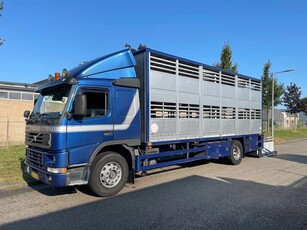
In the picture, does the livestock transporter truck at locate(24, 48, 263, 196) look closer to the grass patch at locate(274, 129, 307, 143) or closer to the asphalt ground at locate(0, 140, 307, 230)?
the asphalt ground at locate(0, 140, 307, 230)

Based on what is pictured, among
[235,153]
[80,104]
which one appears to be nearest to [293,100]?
[235,153]

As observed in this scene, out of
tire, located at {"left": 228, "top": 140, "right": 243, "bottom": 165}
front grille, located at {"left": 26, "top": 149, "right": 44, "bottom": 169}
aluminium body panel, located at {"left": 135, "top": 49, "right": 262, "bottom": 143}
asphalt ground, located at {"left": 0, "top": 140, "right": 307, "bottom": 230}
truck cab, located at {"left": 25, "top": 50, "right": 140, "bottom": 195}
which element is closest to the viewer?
asphalt ground, located at {"left": 0, "top": 140, "right": 307, "bottom": 230}

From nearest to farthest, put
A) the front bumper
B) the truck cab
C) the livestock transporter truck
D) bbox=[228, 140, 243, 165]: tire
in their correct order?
the front bumper
the truck cab
the livestock transporter truck
bbox=[228, 140, 243, 165]: tire

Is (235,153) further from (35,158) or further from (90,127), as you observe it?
(35,158)

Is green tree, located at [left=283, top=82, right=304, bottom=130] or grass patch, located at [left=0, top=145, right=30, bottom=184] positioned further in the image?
green tree, located at [left=283, top=82, right=304, bottom=130]

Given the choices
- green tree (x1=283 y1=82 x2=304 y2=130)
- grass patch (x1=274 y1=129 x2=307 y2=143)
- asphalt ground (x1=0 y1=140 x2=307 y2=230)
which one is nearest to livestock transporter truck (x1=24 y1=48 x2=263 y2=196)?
asphalt ground (x1=0 y1=140 x2=307 y2=230)

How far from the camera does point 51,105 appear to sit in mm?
6902

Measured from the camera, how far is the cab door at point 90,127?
6.40 metres

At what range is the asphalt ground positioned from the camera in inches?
203

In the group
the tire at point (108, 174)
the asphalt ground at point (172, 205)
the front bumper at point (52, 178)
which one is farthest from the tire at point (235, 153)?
the front bumper at point (52, 178)

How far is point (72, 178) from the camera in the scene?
6.34 metres

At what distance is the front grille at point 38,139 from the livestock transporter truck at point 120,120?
21 millimetres

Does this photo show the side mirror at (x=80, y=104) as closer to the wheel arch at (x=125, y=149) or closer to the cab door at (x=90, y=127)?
the cab door at (x=90, y=127)

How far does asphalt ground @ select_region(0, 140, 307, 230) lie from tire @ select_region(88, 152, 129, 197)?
22 cm
